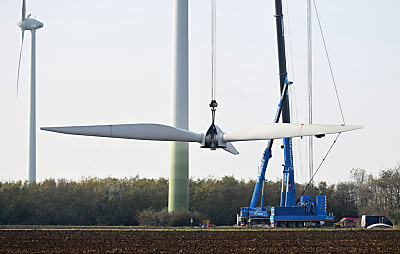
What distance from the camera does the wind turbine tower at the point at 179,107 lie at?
7094cm

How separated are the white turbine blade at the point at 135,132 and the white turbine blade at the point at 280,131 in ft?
9.38

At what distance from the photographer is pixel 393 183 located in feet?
286

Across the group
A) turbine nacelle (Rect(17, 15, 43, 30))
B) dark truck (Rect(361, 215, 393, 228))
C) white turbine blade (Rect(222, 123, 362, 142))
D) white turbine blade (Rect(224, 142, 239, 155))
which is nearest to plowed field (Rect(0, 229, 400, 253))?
white turbine blade (Rect(222, 123, 362, 142))

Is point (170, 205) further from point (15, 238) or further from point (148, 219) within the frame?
point (15, 238)

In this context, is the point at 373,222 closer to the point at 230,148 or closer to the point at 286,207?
the point at 286,207

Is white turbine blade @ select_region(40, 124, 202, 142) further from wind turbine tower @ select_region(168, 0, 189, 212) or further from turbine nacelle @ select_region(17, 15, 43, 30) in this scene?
turbine nacelle @ select_region(17, 15, 43, 30)

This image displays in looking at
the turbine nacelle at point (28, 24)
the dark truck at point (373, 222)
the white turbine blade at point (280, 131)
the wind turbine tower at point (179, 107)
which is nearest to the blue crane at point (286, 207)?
the dark truck at point (373, 222)

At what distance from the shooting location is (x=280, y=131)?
4925cm

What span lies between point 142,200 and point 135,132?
32.0 m

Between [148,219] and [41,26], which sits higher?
[41,26]

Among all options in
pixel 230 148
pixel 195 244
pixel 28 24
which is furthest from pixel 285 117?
pixel 28 24

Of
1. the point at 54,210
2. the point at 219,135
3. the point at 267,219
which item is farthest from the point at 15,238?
the point at 54,210

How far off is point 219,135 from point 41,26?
51.3m

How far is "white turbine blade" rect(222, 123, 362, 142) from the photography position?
152ft
